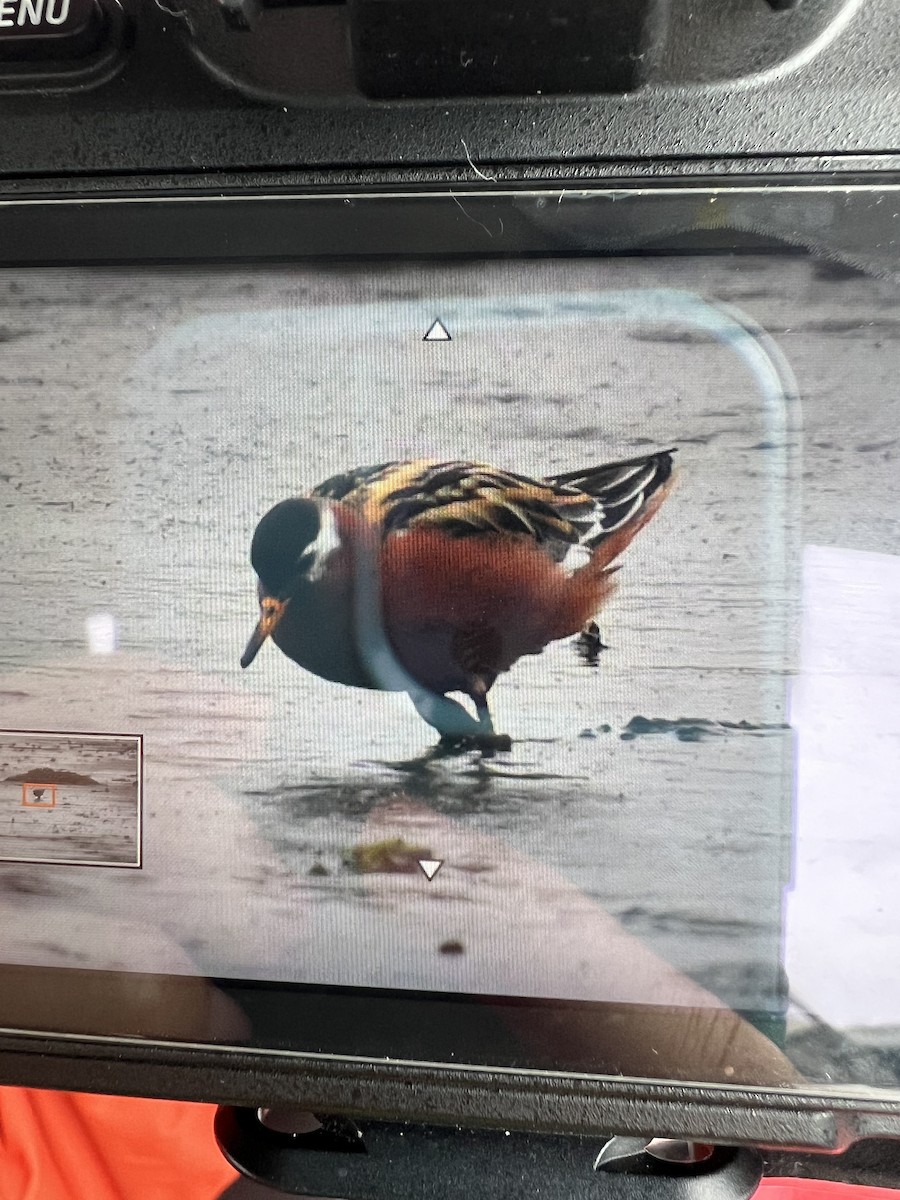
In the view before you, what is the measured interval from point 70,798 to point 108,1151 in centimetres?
28

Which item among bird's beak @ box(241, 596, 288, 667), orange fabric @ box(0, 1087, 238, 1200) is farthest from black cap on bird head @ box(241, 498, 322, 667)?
orange fabric @ box(0, 1087, 238, 1200)

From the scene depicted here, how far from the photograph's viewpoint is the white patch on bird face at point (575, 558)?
1.19 feet

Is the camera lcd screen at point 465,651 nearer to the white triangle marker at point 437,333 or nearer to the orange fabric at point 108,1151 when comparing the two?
the white triangle marker at point 437,333

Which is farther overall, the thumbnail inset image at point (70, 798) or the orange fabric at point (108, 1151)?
the orange fabric at point (108, 1151)

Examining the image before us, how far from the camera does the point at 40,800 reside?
39 centimetres

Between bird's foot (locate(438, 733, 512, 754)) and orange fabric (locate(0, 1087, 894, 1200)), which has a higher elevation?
bird's foot (locate(438, 733, 512, 754))

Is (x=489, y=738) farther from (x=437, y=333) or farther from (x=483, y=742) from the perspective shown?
(x=437, y=333)

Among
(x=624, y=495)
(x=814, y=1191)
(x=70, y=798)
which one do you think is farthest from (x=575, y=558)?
(x=814, y=1191)

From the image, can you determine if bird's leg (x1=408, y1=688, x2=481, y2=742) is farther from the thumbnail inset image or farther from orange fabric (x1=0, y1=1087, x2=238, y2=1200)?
orange fabric (x1=0, y1=1087, x2=238, y2=1200)

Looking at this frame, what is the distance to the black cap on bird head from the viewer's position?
369 mm

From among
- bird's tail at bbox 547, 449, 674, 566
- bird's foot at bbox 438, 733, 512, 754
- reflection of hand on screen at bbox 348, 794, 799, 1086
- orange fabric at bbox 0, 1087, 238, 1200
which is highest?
bird's tail at bbox 547, 449, 674, 566

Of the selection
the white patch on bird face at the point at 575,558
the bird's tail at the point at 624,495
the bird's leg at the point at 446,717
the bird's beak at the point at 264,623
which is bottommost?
the bird's leg at the point at 446,717

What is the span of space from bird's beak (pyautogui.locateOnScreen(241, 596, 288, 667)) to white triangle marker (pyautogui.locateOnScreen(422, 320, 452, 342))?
5.2 inches

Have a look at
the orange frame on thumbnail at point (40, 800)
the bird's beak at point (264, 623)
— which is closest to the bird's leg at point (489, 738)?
the bird's beak at point (264, 623)
